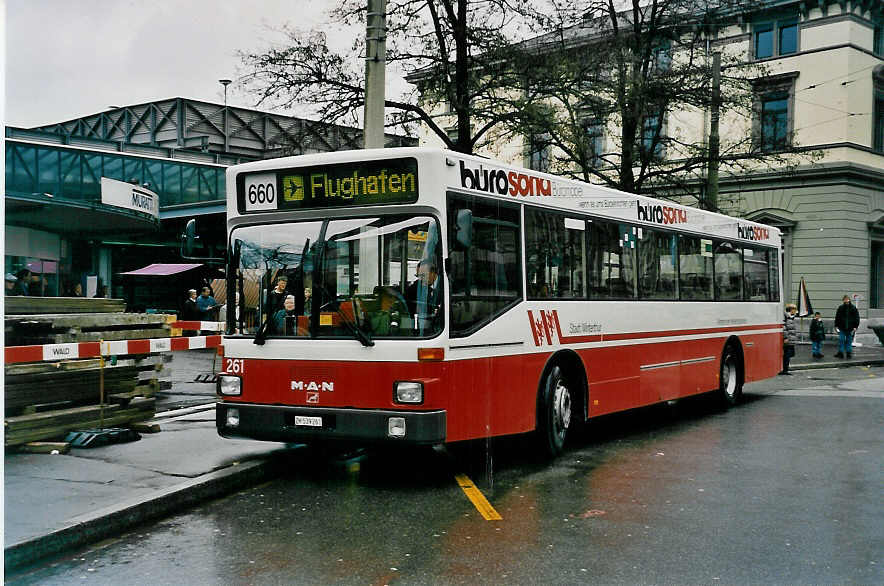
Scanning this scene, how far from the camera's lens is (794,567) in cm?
579

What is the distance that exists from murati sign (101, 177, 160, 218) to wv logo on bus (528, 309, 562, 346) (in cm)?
1712

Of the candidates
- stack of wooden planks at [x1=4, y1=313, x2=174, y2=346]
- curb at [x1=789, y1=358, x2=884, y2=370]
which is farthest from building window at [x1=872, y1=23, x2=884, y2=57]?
stack of wooden planks at [x1=4, y1=313, x2=174, y2=346]

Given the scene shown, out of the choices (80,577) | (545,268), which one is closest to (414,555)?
(80,577)

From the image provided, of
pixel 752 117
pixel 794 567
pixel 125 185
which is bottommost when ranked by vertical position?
pixel 794 567

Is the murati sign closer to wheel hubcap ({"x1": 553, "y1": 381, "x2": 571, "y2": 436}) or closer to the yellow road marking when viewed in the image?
wheel hubcap ({"x1": 553, "y1": 381, "x2": 571, "y2": 436})

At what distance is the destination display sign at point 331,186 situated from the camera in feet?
26.7

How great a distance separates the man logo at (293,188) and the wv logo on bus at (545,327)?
2533 millimetres

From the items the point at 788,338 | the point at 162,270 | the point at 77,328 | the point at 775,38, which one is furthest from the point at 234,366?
the point at 775,38

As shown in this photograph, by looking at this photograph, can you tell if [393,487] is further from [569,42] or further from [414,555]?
[569,42]

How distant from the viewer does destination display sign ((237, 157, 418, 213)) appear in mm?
8148

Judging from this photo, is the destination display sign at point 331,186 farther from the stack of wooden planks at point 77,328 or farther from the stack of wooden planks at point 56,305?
the stack of wooden planks at point 56,305

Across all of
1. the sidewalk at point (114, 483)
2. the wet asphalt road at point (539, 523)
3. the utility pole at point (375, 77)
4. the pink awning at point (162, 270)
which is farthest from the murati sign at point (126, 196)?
the wet asphalt road at point (539, 523)

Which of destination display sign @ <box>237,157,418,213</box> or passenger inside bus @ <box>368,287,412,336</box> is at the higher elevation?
destination display sign @ <box>237,157,418,213</box>

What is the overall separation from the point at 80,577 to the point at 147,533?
1053 mm
